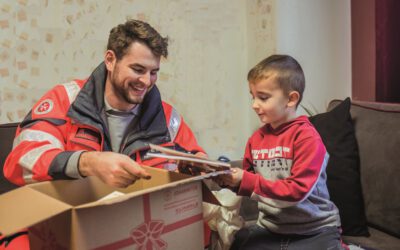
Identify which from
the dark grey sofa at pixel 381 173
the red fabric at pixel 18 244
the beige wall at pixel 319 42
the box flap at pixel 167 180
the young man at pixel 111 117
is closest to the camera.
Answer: the box flap at pixel 167 180

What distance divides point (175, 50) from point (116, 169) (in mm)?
1548

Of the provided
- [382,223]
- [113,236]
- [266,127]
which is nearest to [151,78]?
[266,127]

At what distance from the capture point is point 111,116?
1.63 meters

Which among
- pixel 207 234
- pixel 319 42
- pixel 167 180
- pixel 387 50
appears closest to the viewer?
pixel 167 180

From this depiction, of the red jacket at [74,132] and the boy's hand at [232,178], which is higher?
the red jacket at [74,132]

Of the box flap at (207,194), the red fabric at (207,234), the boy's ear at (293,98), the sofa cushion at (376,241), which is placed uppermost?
the boy's ear at (293,98)

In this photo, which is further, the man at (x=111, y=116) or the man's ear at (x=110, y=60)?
the man's ear at (x=110, y=60)

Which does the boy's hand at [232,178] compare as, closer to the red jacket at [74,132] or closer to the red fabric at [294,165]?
the red fabric at [294,165]

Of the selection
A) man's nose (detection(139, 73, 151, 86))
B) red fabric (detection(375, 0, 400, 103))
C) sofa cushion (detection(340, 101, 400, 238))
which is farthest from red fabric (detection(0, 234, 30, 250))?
red fabric (detection(375, 0, 400, 103))

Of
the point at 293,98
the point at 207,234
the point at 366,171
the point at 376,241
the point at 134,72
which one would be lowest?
the point at 376,241

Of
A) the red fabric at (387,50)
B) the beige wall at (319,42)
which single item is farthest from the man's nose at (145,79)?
the red fabric at (387,50)

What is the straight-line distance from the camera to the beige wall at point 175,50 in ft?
6.64

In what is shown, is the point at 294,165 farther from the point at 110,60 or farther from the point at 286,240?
the point at 110,60

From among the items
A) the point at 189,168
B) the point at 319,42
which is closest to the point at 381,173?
the point at 189,168
